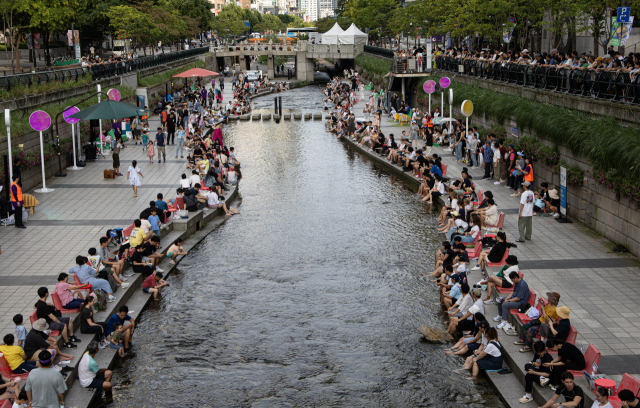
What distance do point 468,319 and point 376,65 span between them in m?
48.7

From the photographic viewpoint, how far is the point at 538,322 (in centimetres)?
1182

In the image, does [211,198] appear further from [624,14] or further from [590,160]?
[624,14]

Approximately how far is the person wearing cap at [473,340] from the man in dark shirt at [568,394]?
2153mm

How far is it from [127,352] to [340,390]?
446cm

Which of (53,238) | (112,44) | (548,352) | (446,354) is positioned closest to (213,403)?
(446,354)

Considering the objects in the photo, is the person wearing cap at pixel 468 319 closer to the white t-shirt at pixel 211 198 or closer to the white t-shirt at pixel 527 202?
the white t-shirt at pixel 527 202

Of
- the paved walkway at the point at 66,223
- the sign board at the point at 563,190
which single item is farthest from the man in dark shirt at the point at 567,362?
the sign board at the point at 563,190

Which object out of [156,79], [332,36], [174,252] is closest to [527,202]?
[174,252]

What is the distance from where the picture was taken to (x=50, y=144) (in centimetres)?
2552

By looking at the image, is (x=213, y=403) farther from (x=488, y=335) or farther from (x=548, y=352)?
(x=548, y=352)

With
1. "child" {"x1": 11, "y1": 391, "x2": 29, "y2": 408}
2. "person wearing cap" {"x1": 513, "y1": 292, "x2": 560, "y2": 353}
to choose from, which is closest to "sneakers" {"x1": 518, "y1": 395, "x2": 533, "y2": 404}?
"person wearing cap" {"x1": 513, "y1": 292, "x2": 560, "y2": 353}

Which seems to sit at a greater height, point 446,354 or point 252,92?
point 252,92

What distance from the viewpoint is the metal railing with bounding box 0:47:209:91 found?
2503cm

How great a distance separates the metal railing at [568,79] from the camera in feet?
60.3
